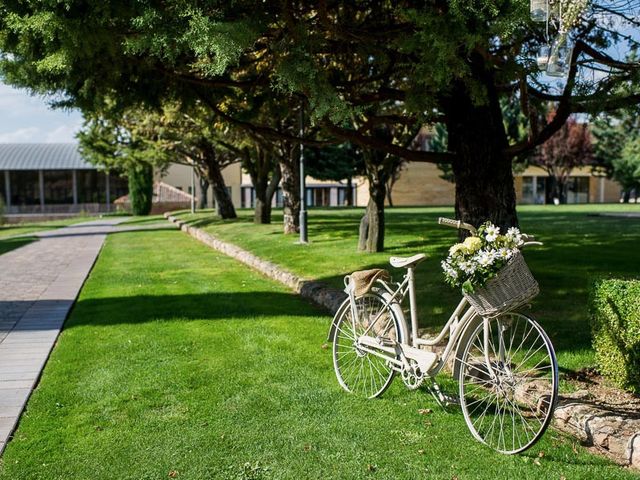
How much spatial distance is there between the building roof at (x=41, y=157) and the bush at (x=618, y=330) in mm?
→ 48245

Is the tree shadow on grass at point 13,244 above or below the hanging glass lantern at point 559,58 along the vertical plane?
below

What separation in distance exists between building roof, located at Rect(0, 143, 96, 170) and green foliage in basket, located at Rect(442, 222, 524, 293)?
4858cm

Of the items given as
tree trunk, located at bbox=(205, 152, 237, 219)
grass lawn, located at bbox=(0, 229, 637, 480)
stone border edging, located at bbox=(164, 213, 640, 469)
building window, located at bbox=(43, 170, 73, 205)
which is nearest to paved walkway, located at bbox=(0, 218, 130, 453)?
grass lawn, located at bbox=(0, 229, 637, 480)

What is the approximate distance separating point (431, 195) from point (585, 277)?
51.1 m

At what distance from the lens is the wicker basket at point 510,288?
4.02m

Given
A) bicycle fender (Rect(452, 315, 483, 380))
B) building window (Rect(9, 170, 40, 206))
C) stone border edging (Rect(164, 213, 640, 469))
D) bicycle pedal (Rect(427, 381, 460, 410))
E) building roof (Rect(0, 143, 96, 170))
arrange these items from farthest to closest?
1. building window (Rect(9, 170, 40, 206))
2. building roof (Rect(0, 143, 96, 170))
3. bicycle pedal (Rect(427, 381, 460, 410))
4. bicycle fender (Rect(452, 315, 483, 380))
5. stone border edging (Rect(164, 213, 640, 469))

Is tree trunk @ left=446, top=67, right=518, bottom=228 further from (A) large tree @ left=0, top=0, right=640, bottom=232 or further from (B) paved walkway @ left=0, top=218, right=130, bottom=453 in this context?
(B) paved walkway @ left=0, top=218, right=130, bottom=453

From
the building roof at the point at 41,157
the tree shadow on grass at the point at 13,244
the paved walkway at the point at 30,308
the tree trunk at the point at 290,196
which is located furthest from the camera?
the building roof at the point at 41,157

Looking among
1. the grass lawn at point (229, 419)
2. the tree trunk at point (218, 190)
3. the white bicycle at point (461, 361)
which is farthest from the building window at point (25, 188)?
the white bicycle at point (461, 361)

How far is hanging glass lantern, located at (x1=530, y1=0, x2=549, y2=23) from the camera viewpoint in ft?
16.2

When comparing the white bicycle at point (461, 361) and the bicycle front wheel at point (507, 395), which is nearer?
the bicycle front wheel at point (507, 395)

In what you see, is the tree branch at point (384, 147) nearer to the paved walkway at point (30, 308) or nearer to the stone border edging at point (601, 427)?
the stone border edging at point (601, 427)

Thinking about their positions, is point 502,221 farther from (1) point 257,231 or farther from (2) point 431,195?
(2) point 431,195

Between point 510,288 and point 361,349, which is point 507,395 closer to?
point 510,288
